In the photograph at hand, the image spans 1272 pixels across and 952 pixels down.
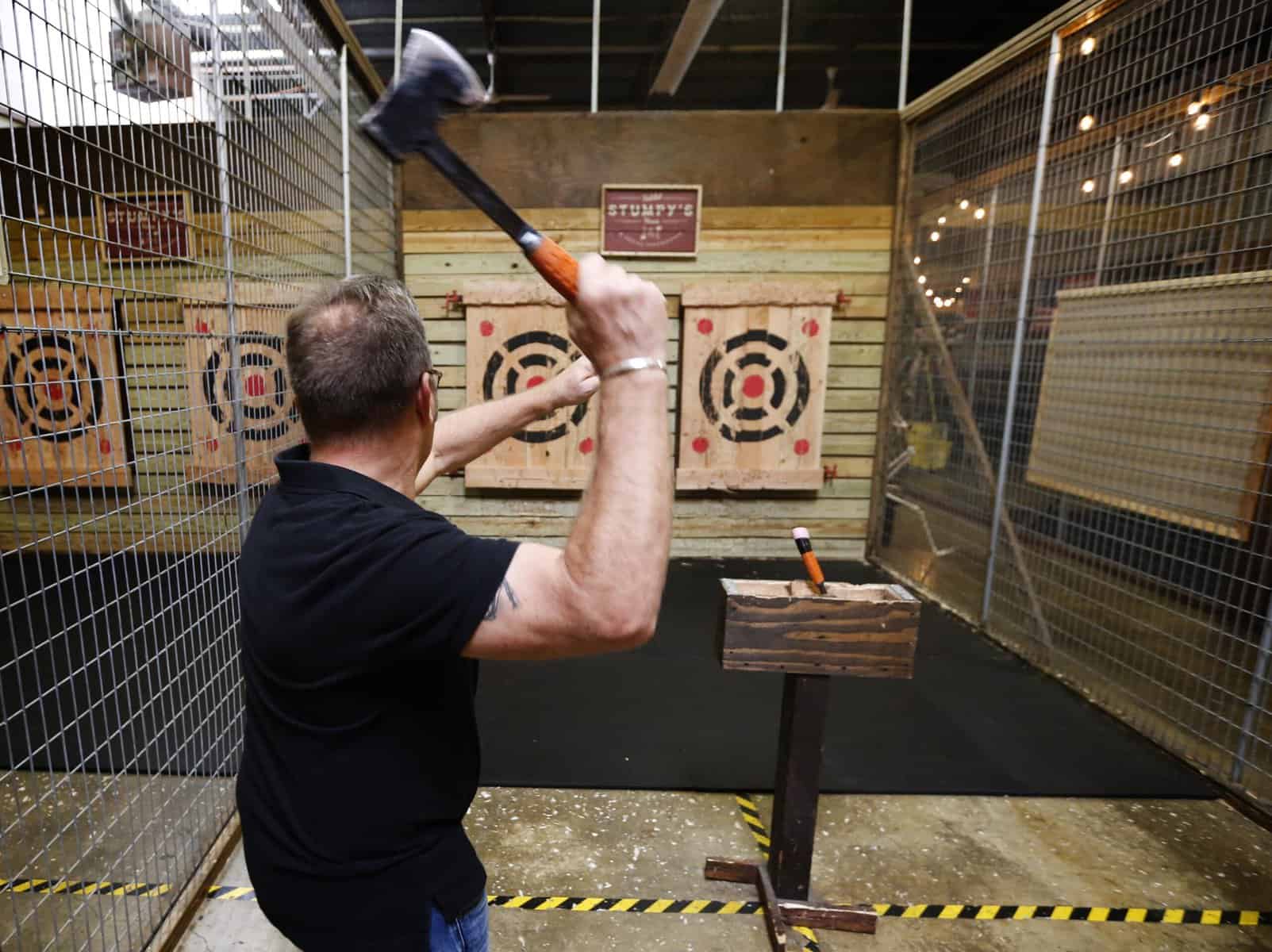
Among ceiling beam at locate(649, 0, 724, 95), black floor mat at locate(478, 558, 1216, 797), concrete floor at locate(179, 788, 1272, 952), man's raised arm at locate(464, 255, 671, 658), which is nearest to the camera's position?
man's raised arm at locate(464, 255, 671, 658)

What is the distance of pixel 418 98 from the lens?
72cm

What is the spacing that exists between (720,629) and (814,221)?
10.5ft

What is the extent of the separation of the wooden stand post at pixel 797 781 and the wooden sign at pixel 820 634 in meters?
0.07

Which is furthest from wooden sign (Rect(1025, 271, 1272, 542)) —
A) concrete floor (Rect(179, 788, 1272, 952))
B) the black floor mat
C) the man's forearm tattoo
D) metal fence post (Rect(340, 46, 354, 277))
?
metal fence post (Rect(340, 46, 354, 277))

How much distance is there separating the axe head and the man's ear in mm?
252

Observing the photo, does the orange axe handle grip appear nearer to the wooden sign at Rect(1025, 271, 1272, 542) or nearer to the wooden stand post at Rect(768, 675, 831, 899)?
the wooden stand post at Rect(768, 675, 831, 899)

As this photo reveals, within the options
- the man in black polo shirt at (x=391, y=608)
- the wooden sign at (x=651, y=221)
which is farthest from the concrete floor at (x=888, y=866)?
the wooden sign at (x=651, y=221)

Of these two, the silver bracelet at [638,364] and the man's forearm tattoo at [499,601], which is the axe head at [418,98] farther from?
the man's forearm tattoo at [499,601]

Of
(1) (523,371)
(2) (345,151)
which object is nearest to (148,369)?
(2) (345,151)

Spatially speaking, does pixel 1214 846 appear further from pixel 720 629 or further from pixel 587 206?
pixel 587 206

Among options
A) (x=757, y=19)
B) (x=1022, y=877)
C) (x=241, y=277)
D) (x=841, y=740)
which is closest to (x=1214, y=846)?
(x=1022, y=877)

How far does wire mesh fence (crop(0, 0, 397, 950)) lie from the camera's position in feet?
3.83

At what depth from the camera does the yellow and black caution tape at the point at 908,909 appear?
1660 mm

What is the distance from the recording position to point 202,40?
1662 millimetres
